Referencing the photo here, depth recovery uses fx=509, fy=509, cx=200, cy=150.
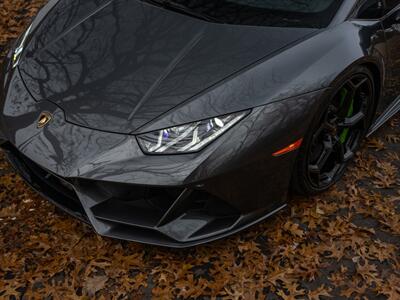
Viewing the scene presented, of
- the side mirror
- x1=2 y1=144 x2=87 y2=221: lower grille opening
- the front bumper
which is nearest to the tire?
the front bumper

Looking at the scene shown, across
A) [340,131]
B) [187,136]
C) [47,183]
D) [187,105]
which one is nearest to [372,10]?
[340,131]

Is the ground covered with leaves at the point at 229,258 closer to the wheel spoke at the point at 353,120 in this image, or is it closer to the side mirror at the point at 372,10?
the wheel spoke at the point at 353,120

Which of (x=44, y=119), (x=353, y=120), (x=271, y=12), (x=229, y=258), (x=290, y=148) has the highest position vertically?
(x=44, y=119)

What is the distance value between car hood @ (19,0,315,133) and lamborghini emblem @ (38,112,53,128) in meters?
0.10

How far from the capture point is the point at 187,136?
2.59 m

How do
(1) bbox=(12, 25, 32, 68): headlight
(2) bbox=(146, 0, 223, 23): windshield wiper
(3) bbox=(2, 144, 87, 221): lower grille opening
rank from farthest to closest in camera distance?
1. (1) bbox=(12, 25, 32, 68): headlight
2. (2) bbox=(146, 0, 223, 23): windshield wiper
3. (3) bbox=(2, 144, 87, 221): lower grille opening

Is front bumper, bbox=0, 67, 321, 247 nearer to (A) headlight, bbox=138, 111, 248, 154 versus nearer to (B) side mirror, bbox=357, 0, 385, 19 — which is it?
(A) headlight, bbox=138, 111, 248, 154

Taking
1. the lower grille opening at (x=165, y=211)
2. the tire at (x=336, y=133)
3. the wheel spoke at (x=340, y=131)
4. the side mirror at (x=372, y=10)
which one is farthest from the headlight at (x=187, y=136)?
the side mirror at (x=372, y=10)

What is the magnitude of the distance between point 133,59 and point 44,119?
0.61m

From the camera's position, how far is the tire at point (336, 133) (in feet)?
9.80

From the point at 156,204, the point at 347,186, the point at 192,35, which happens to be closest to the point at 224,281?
the point at 156,204

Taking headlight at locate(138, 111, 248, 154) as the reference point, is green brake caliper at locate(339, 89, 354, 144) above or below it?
below

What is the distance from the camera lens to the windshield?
9.82ft

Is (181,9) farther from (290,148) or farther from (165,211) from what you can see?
(165,211)
